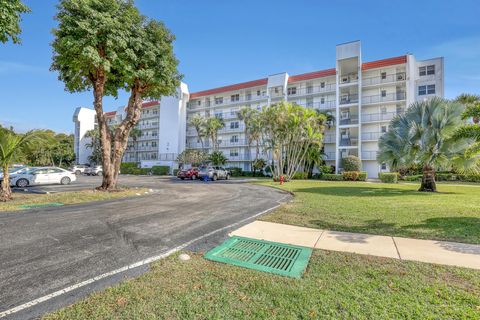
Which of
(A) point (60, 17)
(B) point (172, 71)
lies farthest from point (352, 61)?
(A) point (60, 17)

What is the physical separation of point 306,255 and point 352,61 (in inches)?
1428

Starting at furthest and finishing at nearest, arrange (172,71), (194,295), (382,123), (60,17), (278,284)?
1. (382,123)
2. (172,71)
3. (60,17)
4. (278,284)
5. (194,295)

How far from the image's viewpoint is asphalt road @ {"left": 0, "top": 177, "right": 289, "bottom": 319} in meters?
3.20

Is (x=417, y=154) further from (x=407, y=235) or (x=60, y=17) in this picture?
(x=60, y=17)

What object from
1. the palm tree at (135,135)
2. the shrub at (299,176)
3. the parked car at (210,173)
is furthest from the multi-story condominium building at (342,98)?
the parked car at (210,173)

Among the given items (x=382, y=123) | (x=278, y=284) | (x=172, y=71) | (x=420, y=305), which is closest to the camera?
(x=420, y=305)

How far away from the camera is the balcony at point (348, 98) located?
3466cm

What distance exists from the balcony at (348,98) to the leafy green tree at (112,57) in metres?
27.4

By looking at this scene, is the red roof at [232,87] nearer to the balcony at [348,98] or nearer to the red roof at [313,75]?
the red roof at [313,75]

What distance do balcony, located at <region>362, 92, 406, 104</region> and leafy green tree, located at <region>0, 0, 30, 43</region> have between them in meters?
36.1

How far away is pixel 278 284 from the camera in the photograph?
3.33 meters

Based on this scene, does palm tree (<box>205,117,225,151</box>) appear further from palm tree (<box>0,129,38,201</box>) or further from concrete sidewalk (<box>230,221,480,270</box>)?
concrete sidewalk (<box>230,221,480,270</box>)

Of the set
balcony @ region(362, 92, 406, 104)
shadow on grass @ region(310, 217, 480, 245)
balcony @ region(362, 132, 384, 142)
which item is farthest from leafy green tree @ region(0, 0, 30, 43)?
balcony @ region(362, 92, 406, 104)

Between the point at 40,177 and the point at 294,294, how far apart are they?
2229 centimetres
